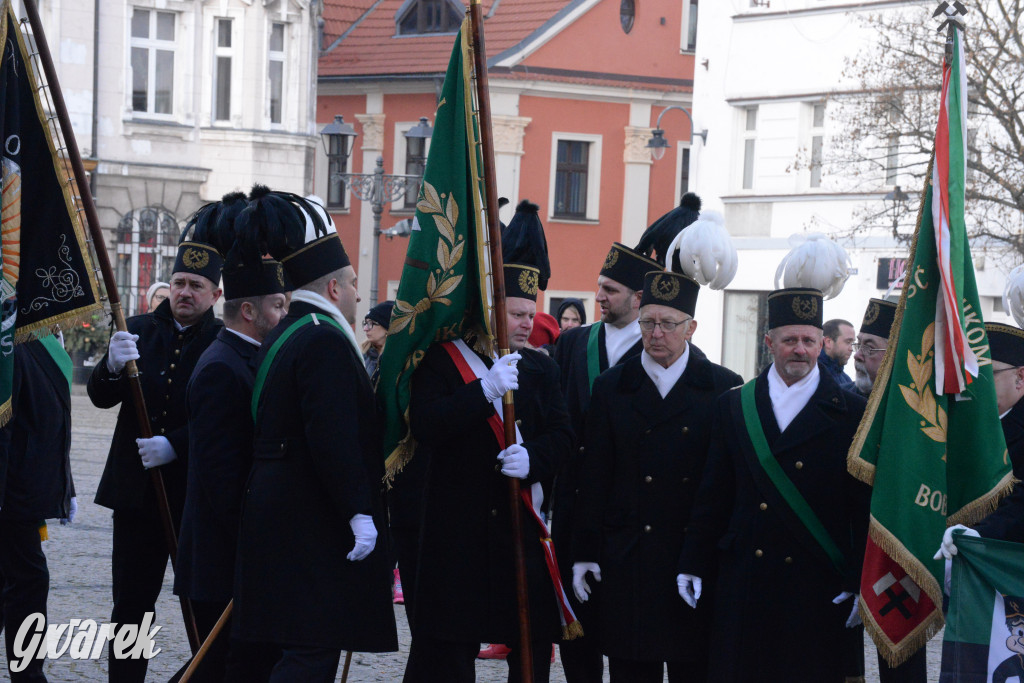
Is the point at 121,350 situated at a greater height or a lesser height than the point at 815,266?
lesser

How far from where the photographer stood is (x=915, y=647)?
214 inches

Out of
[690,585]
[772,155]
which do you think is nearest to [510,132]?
[772,155]

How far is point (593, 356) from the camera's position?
7062 millimetres

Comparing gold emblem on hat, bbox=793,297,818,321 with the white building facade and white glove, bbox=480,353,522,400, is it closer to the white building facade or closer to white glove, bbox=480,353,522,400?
white glove, bbox=480,353,522,400

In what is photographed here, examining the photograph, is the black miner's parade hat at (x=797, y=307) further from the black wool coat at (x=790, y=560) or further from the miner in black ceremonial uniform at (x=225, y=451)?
the miner in black ceremonial uniform at (x=225, y=451)

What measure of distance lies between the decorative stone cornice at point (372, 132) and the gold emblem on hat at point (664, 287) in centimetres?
3222

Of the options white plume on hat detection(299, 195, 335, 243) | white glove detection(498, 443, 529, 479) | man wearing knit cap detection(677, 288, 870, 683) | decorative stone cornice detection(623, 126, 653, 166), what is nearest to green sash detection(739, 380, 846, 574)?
man wearing knit cap detection(677, 288, 870, 683)

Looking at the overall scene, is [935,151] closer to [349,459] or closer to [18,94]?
[349,459]

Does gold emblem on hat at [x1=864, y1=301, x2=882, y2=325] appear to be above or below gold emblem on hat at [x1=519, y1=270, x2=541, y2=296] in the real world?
below

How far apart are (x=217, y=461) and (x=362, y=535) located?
30.7 inches

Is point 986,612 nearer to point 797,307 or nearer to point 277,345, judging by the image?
point 797,307

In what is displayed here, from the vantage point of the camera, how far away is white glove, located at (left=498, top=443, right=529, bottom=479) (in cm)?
556

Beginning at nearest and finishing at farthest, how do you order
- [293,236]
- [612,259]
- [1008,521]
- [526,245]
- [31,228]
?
[1008,521] < [293,236] < [31,228] < [526,245] < [612,259]

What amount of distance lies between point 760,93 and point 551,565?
73.6ft
